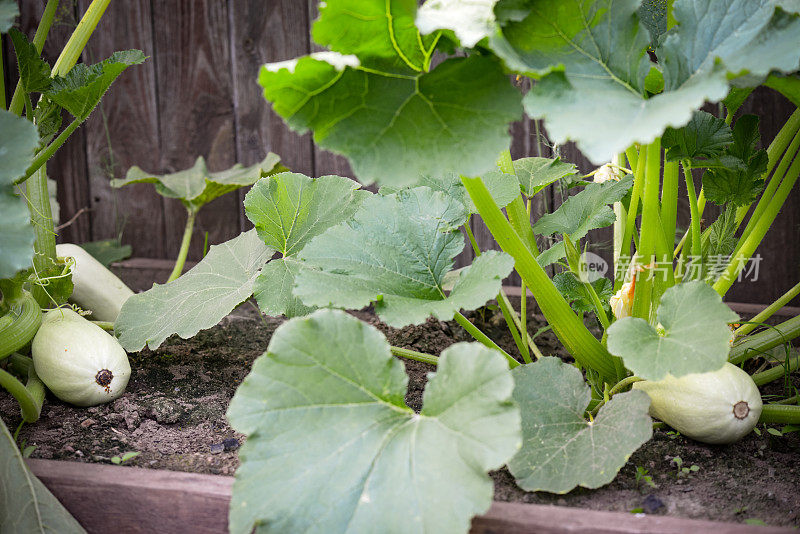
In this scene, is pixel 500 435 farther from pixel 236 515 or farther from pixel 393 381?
pixel 236 515

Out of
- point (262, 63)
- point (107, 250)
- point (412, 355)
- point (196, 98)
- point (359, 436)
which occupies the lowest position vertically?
point (107, 250)

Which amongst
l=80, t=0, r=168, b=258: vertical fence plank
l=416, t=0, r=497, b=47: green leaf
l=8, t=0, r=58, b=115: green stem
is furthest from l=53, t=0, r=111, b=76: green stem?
l=416, t=0, r=497, b=47: green leaf

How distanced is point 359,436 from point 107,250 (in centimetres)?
157

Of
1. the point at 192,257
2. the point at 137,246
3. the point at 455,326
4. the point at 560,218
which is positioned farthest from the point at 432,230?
the point at 137,246

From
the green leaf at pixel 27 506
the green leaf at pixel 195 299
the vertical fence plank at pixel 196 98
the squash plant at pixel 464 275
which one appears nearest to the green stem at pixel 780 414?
the squash plant at pixel 464 275

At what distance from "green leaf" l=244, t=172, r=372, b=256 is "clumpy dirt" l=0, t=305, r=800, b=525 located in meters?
0.32

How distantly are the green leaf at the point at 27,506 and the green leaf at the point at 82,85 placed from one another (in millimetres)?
261

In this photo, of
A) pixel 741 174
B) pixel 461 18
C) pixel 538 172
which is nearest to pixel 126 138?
pixel 538 172

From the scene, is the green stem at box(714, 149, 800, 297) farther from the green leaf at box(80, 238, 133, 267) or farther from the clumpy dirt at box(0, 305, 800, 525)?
the green leaf at box(80, 238, 133, 267)

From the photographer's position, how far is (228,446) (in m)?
1.10

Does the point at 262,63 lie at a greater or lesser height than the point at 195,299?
greater

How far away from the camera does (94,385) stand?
1.23 m

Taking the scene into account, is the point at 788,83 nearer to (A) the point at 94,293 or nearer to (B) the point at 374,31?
(B) the point at 374,31

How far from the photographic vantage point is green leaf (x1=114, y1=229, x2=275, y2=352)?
122 cm
